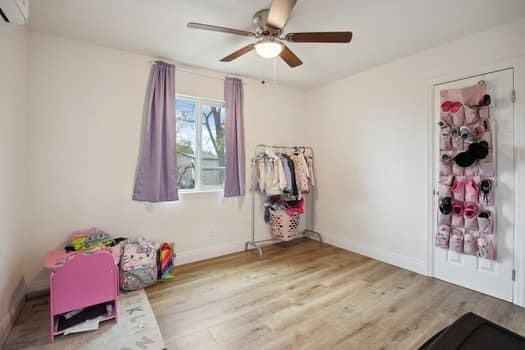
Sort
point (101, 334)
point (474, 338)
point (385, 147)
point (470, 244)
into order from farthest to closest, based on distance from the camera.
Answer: point (385, 147), point (470, 244), point (101, 334), point (474, 338)

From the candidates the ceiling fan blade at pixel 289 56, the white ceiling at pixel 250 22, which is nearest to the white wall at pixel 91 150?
the white ceiling at pixel 250 22

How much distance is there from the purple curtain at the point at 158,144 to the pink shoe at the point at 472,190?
315 centimetres

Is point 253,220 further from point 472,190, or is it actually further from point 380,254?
point 472,190

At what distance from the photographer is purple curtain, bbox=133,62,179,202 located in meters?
2.81

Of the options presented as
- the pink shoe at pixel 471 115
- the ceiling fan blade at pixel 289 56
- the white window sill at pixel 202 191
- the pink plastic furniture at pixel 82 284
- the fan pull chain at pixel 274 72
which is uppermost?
the fan pull chain at pixel 274 72

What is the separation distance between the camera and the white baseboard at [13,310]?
174 centimetres

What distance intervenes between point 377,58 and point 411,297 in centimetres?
267

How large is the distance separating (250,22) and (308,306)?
2.62 m

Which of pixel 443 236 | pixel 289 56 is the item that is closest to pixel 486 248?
pixel 443 236

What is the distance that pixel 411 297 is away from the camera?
2324 millimetres

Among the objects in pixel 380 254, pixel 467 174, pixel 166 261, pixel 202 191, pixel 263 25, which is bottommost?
pixel 380 254

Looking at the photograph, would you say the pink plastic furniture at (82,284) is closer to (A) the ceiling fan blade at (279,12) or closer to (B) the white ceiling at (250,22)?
(B) the white ceiling at (250,22)

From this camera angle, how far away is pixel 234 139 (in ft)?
11.1

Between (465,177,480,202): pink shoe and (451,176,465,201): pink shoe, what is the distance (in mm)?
45
